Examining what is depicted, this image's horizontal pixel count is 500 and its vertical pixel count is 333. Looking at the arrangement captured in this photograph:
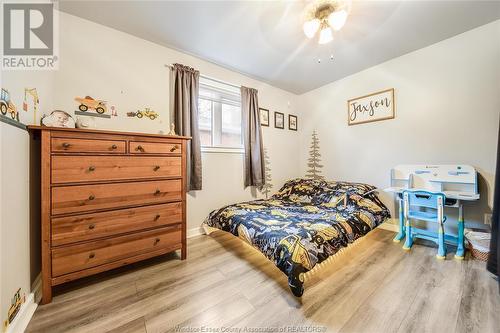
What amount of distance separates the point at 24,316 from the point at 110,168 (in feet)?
3.22

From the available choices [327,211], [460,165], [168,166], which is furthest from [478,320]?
[168,166]

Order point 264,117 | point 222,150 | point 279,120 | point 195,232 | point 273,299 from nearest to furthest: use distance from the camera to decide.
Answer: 1. point 273,299
2. point 195,232
3. point 222,150
4. point 264,117
5. point 279,120

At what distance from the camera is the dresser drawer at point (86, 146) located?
4.33ft

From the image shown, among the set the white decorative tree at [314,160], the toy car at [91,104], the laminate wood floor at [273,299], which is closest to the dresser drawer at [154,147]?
the toy car at [91,104]

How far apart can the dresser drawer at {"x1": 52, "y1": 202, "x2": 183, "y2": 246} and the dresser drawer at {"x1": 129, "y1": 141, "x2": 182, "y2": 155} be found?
50 cm

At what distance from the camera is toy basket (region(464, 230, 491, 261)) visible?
1766 millimetres

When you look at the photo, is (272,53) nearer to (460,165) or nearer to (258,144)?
(258,144)

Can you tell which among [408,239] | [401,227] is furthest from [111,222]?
[401,227]

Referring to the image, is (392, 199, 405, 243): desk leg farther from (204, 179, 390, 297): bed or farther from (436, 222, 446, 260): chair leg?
(436, 222, 446, 260): chair leg

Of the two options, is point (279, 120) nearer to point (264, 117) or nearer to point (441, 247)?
point (264, 117)

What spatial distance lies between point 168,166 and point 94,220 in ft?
2.25

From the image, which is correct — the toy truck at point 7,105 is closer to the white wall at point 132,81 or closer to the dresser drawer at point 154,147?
the dresser drawer at point 154,147

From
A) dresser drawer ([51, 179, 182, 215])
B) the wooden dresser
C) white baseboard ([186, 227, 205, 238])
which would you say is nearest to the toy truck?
the wooden dresser

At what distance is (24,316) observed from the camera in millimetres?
1129
